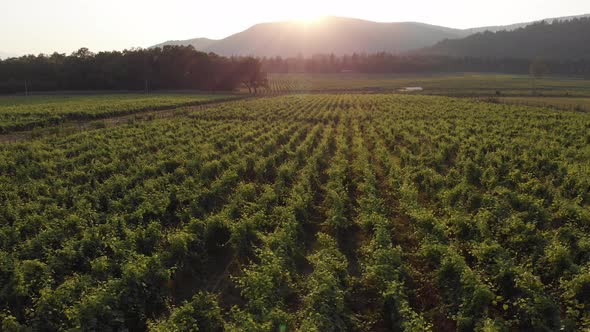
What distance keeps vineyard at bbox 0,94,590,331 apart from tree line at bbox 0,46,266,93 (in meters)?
81.3

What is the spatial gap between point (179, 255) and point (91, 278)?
260 centimetres

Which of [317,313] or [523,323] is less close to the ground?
[317,313]

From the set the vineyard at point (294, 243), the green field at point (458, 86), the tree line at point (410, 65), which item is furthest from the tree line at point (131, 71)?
the tree line at point (410, 65)

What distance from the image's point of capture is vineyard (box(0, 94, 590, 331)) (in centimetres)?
917

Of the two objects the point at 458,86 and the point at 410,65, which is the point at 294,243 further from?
the point at 410,65

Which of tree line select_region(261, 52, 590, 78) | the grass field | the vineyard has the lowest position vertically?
the vineyard

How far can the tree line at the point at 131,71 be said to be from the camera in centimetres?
9662

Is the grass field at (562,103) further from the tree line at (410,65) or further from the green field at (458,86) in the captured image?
the tree line at (410,65)

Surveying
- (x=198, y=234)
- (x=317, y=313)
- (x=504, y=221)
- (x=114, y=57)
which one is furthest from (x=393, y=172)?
(x=114, y=57)

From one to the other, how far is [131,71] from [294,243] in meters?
102

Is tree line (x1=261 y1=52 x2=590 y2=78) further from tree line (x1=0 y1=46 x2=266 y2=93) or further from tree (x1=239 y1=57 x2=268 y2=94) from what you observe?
tree line (x1=0 y1=46 x2=266 y2=93)

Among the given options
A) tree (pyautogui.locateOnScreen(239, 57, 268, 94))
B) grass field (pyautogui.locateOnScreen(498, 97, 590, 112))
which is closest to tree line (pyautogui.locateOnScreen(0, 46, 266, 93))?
tree (pyautogui.locateOnScreen(239, 57, 268, 94))

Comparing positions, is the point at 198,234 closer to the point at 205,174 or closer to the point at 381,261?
the point at 381,261

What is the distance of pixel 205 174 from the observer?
70.7 ft
